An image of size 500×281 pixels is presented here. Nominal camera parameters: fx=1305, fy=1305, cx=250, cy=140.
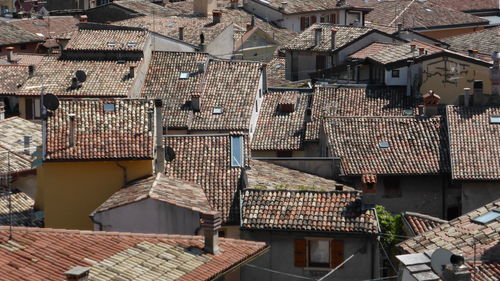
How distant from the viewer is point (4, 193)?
1407 inches

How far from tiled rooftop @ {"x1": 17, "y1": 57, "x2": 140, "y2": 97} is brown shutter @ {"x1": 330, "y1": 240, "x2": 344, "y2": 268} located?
21.5 m

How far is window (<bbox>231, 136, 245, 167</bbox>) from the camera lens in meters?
37.7

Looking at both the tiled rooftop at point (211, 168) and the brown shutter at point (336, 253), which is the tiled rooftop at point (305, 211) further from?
the tiled rooftop at point (211, 168)

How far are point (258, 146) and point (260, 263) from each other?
17941 mm

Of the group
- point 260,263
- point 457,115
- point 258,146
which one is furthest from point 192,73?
point 260,263

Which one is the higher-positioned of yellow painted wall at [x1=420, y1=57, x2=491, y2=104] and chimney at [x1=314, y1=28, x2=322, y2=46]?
chimney at [x1=314, y1=28, x2=322, y2=46]

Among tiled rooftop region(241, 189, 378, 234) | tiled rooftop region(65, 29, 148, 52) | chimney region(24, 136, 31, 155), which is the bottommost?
tiled rooftop region(241, 189, 378, 234)

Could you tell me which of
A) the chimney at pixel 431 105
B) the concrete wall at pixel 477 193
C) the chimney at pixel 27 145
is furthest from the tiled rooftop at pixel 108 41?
the concrete wall at pixel 477 193

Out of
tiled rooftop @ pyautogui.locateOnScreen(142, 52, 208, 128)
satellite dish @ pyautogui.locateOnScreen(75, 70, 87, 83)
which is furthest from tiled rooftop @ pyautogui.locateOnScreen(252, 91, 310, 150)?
satellite dish @ pyautogui.locateOnScreen(75, 70, 87, 83)

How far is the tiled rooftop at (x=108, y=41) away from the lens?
5712 centimetres

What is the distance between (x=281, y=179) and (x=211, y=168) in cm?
228

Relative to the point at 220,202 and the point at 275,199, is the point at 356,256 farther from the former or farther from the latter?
the point at 220,202

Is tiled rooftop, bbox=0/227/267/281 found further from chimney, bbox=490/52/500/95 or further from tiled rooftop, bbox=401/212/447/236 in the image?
chimney, bbox=490/52/500/95

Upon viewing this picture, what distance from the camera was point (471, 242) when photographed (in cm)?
2558
